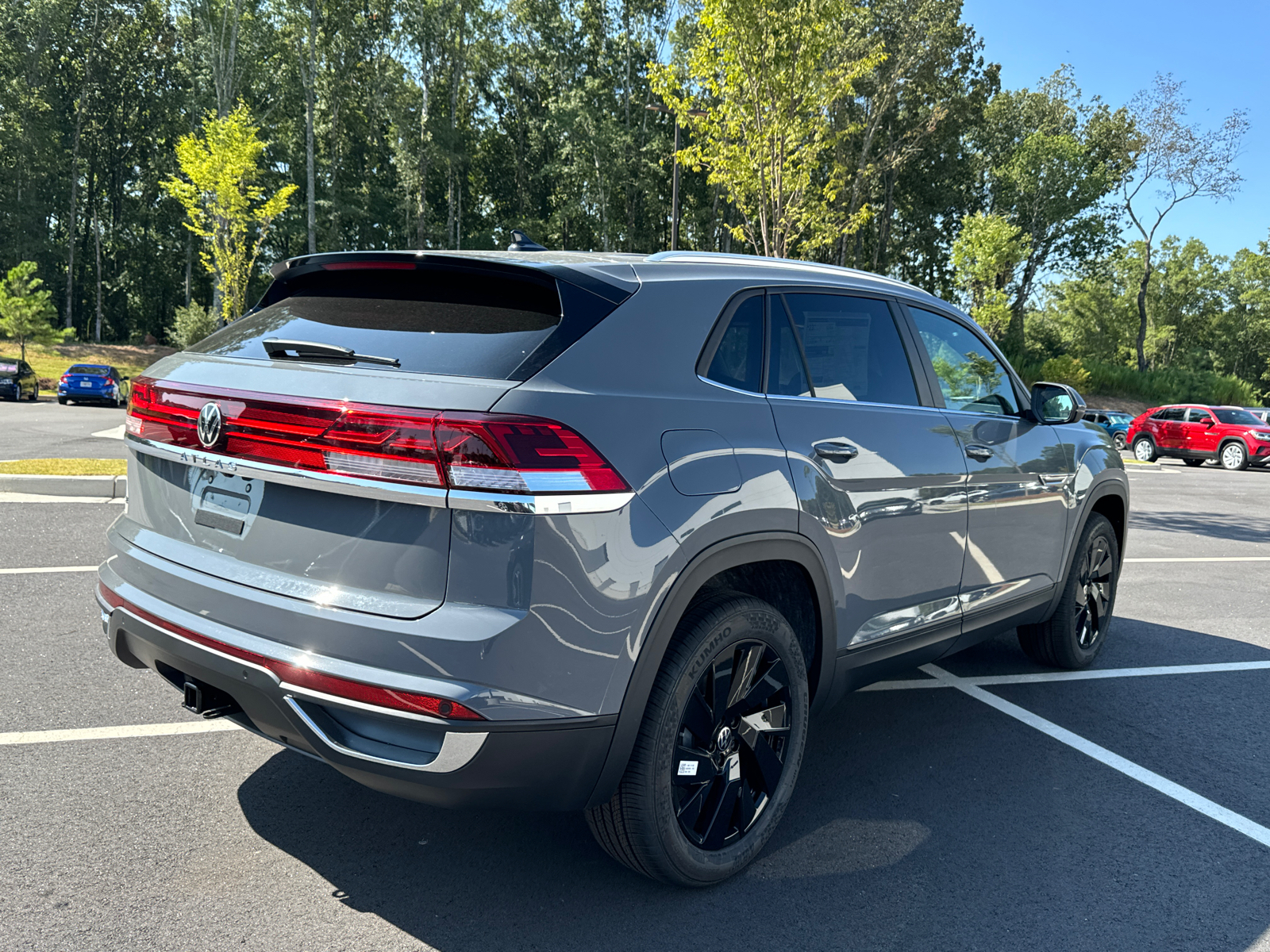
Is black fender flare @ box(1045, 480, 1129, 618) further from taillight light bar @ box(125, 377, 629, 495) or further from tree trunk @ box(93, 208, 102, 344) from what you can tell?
tree trunk @ box(93, 208, 102, 344)

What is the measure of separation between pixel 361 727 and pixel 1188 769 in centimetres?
341

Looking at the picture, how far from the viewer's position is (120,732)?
142 inches

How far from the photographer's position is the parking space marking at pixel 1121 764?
11.1 feet

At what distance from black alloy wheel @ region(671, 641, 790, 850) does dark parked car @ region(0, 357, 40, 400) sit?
30.8 m

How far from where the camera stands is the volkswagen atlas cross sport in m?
2.16

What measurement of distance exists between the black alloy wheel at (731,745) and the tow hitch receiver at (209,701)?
1.20 metres

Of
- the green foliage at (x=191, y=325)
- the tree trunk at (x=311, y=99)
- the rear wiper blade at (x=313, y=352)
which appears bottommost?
the rear wiper blade at (x=313, y=352)

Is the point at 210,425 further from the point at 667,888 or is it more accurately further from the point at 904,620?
the point at 904,620

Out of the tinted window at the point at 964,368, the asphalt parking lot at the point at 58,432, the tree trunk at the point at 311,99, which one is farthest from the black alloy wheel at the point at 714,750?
the tree trunk at the point at 311,99

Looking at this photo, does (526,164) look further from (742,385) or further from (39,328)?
(742,385)

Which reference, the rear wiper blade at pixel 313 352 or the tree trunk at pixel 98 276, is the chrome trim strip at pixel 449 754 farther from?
the tree trunk at pixel 98 276

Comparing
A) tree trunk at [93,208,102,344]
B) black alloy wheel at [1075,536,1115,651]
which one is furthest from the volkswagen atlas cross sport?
tree trunk at [93,208,102,344]

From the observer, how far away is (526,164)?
163ft

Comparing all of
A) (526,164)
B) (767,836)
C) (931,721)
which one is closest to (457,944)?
(767,836)
